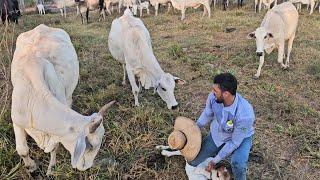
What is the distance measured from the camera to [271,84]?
723 cm

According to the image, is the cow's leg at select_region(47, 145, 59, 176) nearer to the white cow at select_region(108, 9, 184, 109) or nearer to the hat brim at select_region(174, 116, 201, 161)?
the hat brim at select_region(174, 116, 201, 161)

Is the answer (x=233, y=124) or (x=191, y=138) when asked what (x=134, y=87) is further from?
(x=233, y=124)

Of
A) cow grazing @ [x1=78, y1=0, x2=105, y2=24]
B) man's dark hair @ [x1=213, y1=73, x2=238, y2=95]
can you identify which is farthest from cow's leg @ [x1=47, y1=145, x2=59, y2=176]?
cow grazing @ [x1=78, y1=0, x2=105, y2=24]

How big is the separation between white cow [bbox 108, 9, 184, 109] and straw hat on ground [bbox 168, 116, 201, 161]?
1.58m

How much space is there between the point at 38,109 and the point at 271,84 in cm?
451

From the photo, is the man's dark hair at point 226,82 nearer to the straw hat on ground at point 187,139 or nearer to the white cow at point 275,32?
the straw hat on ground at point 187,139

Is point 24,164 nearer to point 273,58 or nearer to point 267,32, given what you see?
point 267,32

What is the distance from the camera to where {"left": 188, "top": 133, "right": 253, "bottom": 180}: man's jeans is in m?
4.12

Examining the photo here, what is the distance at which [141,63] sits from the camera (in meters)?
6.17

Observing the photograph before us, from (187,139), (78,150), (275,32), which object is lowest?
(187,139)

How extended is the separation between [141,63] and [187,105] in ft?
3.16

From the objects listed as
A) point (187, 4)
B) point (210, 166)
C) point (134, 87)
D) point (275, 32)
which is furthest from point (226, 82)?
point (187, 4)

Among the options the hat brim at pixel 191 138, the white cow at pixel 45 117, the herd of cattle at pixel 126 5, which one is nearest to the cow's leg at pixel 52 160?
the white cow at pixel 45 117

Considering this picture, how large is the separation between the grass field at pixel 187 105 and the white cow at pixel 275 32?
0.39 metres
